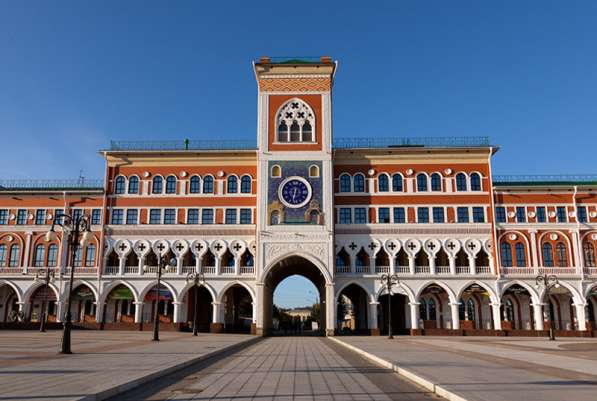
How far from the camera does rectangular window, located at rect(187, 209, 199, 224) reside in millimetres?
44281

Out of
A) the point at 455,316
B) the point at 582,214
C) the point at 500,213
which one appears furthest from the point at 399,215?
the point at 582,214

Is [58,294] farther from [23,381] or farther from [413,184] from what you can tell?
[23,381]

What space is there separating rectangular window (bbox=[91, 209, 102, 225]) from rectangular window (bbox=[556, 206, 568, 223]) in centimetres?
4075

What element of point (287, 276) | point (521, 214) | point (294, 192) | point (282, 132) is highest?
point (282, 132)

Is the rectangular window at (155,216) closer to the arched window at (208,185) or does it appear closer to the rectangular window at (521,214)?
the arched window at (208,185)

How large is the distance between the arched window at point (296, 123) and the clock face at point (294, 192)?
3995 millimetres

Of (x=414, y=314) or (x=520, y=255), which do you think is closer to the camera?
(x=414, y=314)

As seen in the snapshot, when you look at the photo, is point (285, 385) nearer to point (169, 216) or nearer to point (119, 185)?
point (169, 216)

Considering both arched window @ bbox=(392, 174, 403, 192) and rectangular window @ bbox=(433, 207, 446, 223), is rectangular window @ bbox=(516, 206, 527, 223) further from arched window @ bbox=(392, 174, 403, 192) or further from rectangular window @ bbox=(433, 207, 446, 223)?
arched window @ bbox=(392, 174, 403, 192)

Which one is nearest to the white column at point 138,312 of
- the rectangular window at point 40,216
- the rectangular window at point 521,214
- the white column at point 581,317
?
the rectangular window at point 40,216

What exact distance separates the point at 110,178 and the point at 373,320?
26.9 metres

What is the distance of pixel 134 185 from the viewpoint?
45.3m

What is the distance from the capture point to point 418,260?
148 feet

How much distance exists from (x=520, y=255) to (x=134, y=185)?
3492cm
